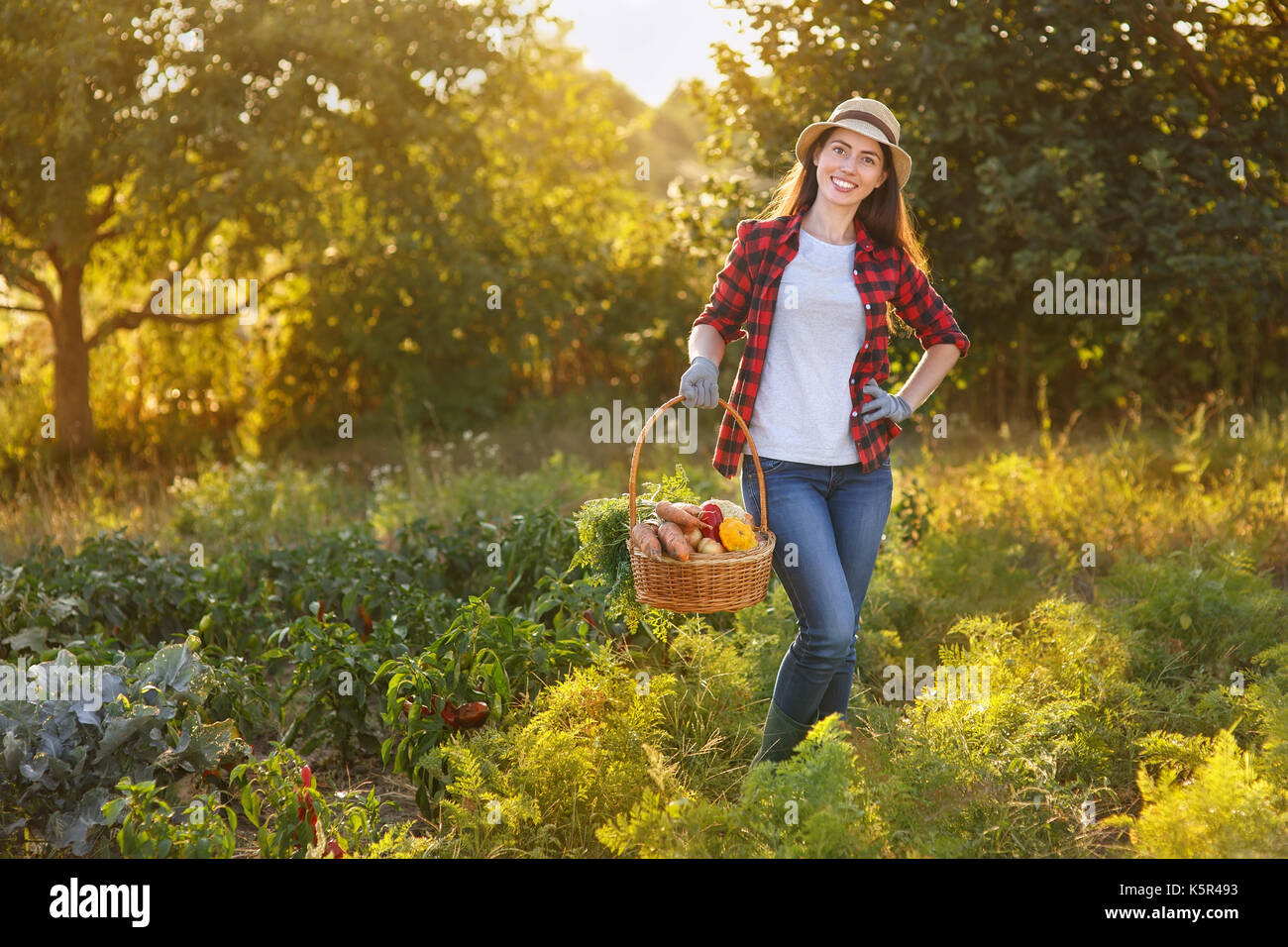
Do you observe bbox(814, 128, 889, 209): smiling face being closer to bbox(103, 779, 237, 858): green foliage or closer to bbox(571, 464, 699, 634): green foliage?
bbox(571, 464, 699, 634): green foliage

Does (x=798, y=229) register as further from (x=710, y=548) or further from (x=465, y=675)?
(x=465, y=675)

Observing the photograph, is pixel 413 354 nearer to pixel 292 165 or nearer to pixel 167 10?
pixel 292 165

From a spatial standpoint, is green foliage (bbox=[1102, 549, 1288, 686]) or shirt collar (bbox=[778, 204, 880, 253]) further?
green foliage (bbox=[1102, 549, 1288, 686])

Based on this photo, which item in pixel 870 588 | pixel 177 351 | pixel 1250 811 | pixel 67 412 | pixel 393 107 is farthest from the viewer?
pixel 177 351

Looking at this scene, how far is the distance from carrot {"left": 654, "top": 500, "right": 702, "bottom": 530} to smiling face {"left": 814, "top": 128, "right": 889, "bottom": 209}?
0.98m

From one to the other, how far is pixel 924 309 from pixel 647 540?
3.73ft

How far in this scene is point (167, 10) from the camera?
27.2 feet

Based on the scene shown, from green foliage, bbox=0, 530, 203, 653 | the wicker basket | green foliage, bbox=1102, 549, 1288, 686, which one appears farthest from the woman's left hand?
green foliage, bbox=0, 530, 203, 653

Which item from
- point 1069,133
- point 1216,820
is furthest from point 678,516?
point 1069,133

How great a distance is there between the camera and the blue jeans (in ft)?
9.94

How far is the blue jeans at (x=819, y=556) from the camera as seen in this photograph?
3029mm

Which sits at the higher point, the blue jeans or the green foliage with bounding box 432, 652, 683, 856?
the blue jeans

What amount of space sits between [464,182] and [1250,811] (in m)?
7.92
